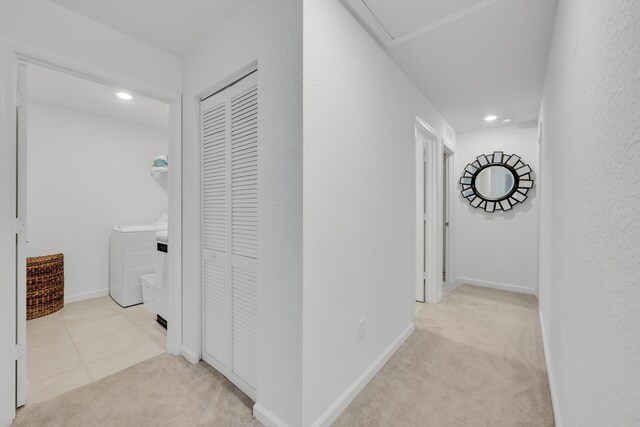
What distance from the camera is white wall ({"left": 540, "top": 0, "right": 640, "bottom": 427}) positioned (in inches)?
A: 22.4

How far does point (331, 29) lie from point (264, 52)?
14.8 inches

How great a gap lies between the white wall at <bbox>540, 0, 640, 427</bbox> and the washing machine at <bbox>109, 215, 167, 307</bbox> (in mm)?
3818

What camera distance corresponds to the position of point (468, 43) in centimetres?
193

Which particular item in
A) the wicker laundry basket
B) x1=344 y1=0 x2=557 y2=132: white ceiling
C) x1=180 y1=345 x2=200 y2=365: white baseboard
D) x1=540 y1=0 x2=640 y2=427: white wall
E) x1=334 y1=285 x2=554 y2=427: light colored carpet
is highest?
x1=344 y1=0 x2=557 y2=132: white ceiling

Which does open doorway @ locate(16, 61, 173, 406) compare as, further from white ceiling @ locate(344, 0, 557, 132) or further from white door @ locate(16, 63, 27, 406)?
white ceiling @ locate(344, 0, 557, 132)

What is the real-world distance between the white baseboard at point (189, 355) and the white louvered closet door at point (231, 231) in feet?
0.27

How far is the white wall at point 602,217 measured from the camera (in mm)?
569

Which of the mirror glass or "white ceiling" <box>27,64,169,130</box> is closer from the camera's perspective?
"white ceiling" <box>27,64,169,130</box>

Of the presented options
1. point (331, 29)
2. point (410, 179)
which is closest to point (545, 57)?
point (410, 179)

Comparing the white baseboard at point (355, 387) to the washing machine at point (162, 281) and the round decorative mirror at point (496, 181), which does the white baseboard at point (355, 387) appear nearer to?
the washing machine at point (162, 281)

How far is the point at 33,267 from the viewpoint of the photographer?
2752 millimetres

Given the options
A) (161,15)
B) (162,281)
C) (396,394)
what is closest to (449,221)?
(396,394)

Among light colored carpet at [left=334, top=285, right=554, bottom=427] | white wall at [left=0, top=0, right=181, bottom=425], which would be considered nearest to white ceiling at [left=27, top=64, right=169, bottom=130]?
white wall at [left=0, top=0, right=181, bottom=425]

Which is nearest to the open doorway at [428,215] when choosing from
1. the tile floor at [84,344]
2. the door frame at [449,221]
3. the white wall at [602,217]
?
the door frame at [449,221]
